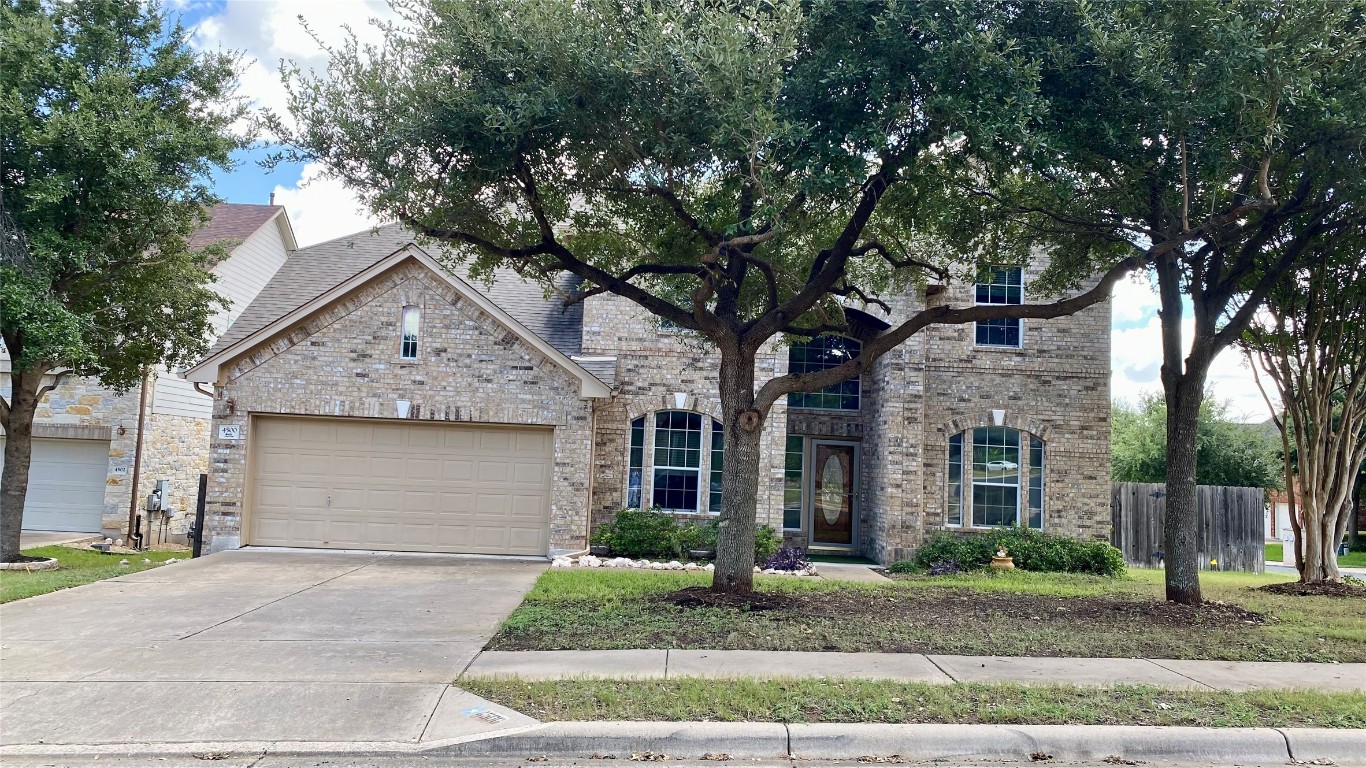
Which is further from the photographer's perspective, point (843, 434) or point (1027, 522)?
point (843, 434)

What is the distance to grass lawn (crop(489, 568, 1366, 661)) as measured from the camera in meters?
8.27

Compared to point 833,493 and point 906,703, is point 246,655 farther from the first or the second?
point 833,493

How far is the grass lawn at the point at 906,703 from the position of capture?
605cm

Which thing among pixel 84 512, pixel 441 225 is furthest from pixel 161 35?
pixel 84 512

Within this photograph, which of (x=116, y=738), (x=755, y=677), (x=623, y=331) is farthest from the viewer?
(x=623, y=331)

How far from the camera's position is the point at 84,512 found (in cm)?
1895

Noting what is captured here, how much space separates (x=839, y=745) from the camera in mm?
5746

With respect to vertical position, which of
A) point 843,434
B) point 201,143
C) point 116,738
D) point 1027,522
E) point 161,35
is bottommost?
point 116,738

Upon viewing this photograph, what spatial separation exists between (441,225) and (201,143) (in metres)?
5.00

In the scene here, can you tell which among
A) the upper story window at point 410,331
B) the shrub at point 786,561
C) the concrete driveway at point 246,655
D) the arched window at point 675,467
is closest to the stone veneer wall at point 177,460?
the upper story window at point 410,331

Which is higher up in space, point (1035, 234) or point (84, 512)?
point (1035, 234)

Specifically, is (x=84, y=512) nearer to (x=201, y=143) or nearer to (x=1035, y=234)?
(x=201, y=143)

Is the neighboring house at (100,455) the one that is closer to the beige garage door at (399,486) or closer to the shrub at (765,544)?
the beige garage door at (399,486)

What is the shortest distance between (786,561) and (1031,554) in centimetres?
453
